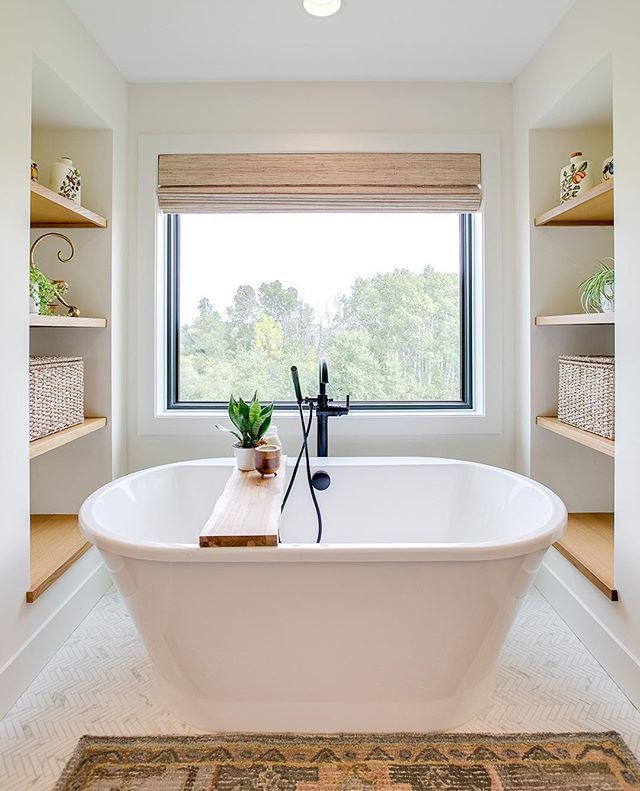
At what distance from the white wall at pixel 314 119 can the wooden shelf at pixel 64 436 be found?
28 centimetres

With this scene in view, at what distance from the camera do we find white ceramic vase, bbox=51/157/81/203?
7.69ft

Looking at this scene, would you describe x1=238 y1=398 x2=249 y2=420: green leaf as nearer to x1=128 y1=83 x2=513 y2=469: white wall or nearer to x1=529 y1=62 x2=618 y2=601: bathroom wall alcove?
x1=128 y1=83 x2=513 y2=469: white wall

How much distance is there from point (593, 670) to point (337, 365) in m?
1.74

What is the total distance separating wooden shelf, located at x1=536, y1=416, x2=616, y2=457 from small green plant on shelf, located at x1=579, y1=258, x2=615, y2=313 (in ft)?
1.57

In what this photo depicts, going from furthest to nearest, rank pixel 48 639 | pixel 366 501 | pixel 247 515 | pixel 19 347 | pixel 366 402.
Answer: pixel 366 402
pixel 366 501
pixel 48 639
pixel 19 347
pixel 247 515

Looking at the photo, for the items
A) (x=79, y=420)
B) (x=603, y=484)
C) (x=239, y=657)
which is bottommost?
(x=239, y=657)

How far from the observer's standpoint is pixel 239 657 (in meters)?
1.57

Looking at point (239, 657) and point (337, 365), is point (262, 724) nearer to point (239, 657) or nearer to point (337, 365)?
point (239, 657)

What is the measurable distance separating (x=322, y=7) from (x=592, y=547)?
230 centimetres

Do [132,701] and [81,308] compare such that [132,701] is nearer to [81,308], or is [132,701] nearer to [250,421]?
[250,421]

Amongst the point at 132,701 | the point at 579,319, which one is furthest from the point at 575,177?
the point at 132,701

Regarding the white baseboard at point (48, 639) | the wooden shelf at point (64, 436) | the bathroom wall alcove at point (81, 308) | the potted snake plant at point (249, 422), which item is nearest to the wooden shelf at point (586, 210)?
the potted snake plant at point (249, 422)

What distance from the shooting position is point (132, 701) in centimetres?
177

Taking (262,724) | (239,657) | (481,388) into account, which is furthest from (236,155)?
(262,724)
